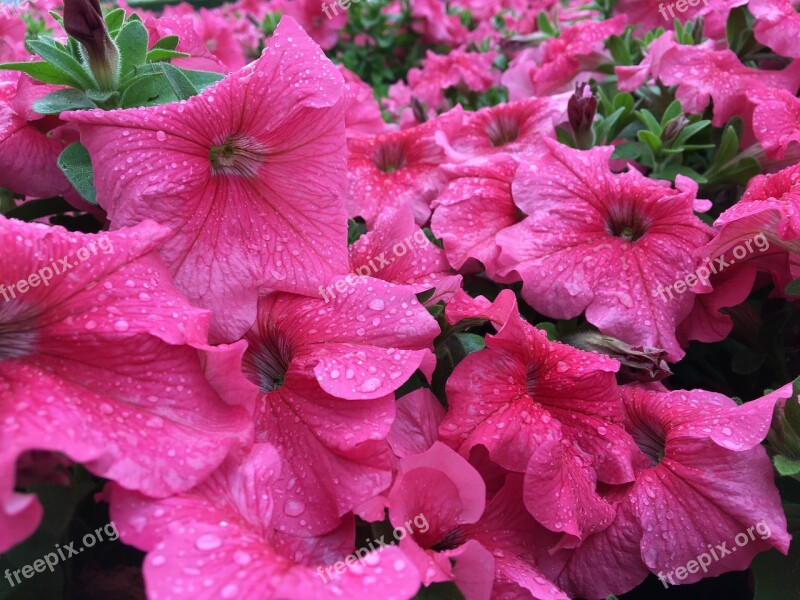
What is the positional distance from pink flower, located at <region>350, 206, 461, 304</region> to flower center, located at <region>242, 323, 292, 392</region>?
0.15 metres

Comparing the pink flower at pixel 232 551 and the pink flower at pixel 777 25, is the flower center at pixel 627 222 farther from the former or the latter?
the pink flower at pixel 232 551

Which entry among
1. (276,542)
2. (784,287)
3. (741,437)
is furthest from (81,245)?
(784,287)

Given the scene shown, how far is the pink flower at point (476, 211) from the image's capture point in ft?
2.91

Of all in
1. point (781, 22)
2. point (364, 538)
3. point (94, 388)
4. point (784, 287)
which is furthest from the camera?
point (781, 22)

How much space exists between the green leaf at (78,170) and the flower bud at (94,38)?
0.08 metres

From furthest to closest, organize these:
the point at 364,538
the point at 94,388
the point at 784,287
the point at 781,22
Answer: the point at 781,22
the point at 784,287
the point at 364,538
the point at 94,388

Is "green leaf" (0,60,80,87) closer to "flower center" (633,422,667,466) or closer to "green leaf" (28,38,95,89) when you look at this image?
"green leaf" (28,38,95,89)

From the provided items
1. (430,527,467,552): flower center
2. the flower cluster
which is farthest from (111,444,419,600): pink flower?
(430,527,467,552): flower center

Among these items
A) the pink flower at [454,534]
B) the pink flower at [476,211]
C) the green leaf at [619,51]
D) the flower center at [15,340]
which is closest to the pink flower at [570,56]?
the green leaf at [619,51]

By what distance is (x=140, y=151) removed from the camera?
2.11ft

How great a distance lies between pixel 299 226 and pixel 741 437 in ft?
1.62

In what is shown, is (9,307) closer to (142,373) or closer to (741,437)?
(142,373)

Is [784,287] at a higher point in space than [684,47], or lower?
lower

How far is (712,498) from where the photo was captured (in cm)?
68
